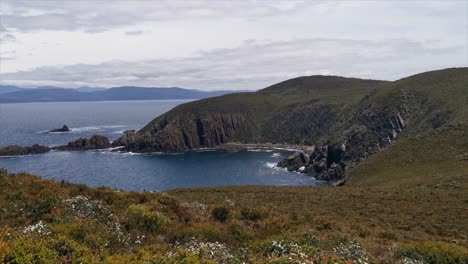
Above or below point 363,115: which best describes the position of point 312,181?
below

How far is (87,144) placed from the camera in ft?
461

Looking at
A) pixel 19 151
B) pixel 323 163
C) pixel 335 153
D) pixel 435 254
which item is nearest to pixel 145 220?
pixel 435 254

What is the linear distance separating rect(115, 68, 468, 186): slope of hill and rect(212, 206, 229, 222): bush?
30.7 m

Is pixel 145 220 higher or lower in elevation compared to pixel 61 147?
higher

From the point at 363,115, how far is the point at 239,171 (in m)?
45.2

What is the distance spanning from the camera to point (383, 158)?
66.2m

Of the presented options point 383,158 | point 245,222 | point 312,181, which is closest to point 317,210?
point 245,222

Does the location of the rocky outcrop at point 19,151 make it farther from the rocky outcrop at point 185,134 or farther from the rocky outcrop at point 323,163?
the rocky outcrop at point 323,163

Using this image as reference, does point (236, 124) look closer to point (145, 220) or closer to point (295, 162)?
point (295, 162)

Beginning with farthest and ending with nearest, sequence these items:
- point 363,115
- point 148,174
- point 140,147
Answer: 1. point 140,147
2. point 363,115
3. point 148,174

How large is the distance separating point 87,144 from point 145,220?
13447 cm

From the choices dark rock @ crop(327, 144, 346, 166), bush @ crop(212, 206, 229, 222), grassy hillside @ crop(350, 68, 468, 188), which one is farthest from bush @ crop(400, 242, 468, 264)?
dark rock @ crop(327, 144, 346, 166)

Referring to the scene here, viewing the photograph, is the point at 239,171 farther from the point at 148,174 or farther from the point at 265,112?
the point at 265,112

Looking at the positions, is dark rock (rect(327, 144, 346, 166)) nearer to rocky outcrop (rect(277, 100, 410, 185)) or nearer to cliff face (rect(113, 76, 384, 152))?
rocky outcrop (rect(277, 100, 410, 185))
